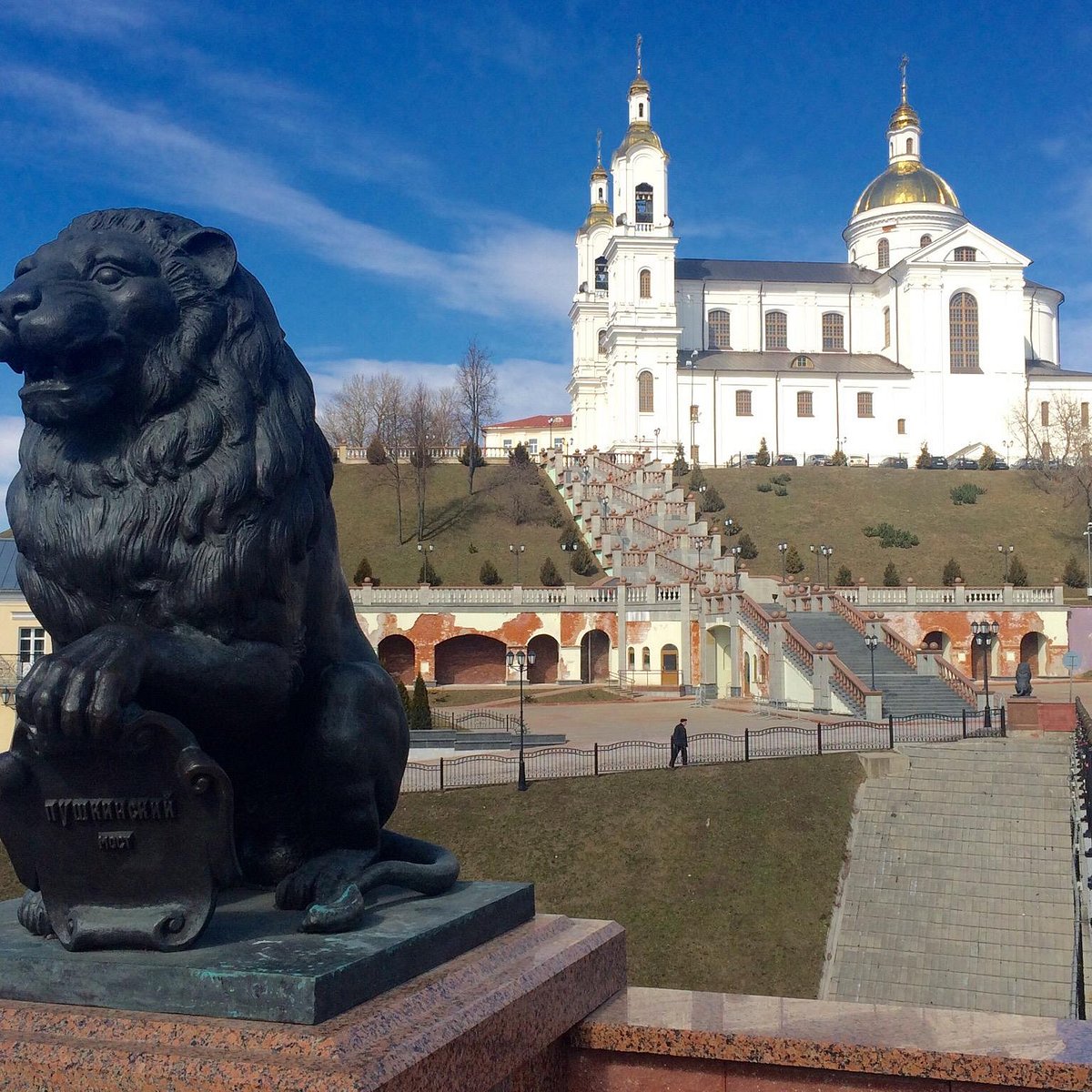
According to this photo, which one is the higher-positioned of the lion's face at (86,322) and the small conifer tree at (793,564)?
the small conifer tree at (793,564)

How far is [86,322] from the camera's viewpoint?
3197 mm

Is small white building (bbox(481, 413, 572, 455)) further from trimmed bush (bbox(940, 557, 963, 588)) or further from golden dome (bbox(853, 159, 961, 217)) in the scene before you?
trimmed bush (bbox(940, 557, 963, 588))

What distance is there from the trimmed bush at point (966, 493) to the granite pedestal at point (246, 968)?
2527 inches

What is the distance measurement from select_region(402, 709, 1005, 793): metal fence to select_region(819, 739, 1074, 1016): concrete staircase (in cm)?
152

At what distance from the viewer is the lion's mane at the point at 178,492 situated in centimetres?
323

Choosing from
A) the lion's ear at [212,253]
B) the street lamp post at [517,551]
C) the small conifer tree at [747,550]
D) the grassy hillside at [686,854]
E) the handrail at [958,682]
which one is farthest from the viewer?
the small conifer tree at [747,550]

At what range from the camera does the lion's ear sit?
347 centimetres

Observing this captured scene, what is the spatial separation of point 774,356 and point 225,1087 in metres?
80.4

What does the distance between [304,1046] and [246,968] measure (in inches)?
10.5

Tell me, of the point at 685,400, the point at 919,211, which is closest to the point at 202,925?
the point at 685,400

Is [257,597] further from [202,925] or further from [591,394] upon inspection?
[591,394]

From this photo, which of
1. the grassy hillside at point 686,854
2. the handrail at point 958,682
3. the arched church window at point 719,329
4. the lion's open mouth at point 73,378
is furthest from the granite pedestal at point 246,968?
the arched church window at point 719,329

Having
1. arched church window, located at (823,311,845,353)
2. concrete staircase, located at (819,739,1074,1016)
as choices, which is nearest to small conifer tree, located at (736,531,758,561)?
concrete staircase, located at (819,739,1074,1016)

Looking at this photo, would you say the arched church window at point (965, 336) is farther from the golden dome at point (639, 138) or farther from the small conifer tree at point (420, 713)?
the small conifer tree at point (420, 713)
